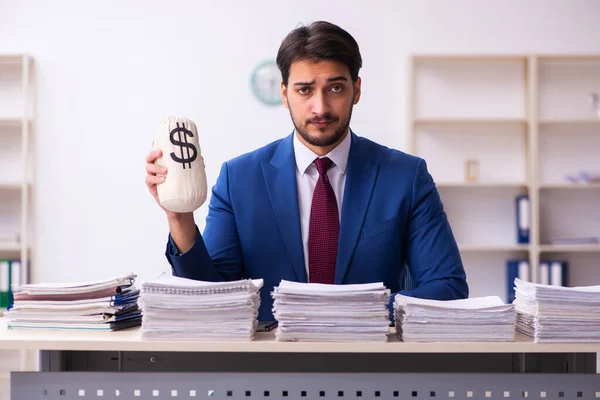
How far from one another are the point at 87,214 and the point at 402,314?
3.68m

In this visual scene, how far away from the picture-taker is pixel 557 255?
4.71 meters

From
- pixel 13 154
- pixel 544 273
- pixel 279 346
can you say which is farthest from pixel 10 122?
pixel 279 346

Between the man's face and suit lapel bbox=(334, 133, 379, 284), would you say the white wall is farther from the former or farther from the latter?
the man's face

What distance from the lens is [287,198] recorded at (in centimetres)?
197

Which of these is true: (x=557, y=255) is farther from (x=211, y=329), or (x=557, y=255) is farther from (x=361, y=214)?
(x=211, y=329)

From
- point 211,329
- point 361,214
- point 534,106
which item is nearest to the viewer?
point 211,329

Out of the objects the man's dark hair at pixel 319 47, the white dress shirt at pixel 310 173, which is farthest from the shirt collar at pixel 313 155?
the man's dark hair at pixel 319 47

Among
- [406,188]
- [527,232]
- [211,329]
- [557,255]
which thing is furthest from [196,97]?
[211,329]

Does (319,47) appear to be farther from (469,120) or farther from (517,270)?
(517,270)

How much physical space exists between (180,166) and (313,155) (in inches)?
27.0

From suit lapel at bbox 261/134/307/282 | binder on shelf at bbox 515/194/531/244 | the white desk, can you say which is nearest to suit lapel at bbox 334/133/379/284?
suit lapel at bbox 261/134/307/282

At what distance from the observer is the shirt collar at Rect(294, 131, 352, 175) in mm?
1983

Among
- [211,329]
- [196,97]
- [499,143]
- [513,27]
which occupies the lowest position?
[211,329]

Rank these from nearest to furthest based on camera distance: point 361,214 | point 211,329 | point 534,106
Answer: point 211,329, point 361,214, point 534,106
